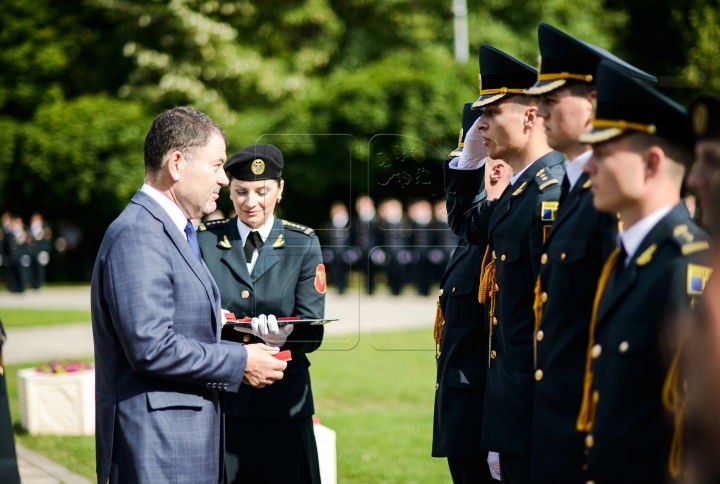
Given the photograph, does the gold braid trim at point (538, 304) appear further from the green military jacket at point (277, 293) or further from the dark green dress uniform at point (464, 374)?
the green military jacket at point (277, 293)

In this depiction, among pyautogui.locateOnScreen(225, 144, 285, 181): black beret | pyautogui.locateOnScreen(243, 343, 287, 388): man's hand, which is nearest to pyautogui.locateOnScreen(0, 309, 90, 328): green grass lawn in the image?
pyautogui.locateOnScreen(225, 144, 285, 181): black beret

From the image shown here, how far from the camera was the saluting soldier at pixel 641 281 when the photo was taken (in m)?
2.41

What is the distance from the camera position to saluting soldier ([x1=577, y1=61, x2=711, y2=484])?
2.41 meters

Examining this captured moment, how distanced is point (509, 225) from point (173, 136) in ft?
4.46

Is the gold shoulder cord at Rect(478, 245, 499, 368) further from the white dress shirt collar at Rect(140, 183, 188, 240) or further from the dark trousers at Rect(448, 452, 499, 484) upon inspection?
the white dress shirt collar at Rect(140, 183, 188, 240)

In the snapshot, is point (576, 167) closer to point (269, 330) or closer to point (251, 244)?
point (269, 330)

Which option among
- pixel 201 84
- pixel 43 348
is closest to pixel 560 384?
pixel 43 348

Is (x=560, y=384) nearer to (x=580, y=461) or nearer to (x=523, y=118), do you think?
(x=580, y=461)

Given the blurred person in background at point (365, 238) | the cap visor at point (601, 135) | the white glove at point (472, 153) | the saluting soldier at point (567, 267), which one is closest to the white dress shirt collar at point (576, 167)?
the saluting soldier at point (567, 267)

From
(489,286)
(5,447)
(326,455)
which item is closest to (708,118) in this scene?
(489,286)

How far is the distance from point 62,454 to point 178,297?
14.2 feet

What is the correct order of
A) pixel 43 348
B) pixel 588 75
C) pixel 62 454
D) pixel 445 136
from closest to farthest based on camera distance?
pixel 588 75 → pixel 62 454 → pixel 43 348 → pixel 445 136

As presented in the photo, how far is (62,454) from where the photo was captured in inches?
281

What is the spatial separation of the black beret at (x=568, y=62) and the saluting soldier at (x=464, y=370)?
97 cm
